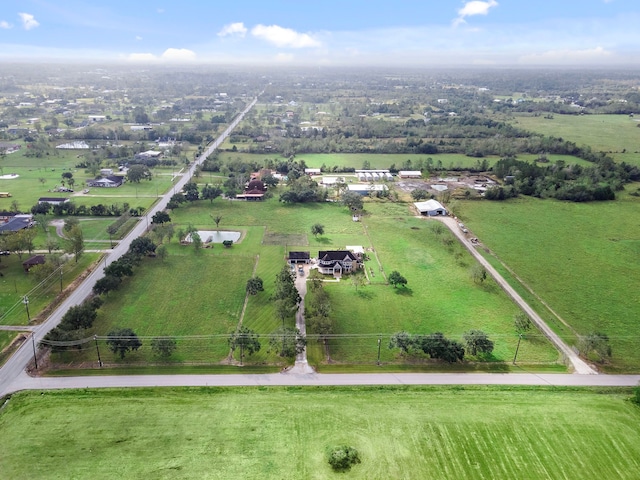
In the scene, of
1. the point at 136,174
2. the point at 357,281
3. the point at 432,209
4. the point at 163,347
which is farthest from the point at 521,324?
the point at 136,174

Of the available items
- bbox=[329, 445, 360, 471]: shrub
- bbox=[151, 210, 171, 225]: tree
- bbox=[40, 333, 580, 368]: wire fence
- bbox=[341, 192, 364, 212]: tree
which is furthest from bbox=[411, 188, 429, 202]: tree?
bbox=[329, 445, 360, 471]: shrub

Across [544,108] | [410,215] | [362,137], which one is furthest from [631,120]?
[410,215]

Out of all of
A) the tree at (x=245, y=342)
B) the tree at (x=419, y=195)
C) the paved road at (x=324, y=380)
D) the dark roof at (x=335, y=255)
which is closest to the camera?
the paved road at (x=324, y=380)

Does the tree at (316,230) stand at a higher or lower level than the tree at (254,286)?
lower

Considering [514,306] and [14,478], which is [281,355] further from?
[514,306]

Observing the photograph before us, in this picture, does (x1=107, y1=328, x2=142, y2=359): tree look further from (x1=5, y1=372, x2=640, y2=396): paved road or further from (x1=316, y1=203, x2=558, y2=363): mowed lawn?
(x1=316, y1=203, x2=558, y2=363): mowed lawn

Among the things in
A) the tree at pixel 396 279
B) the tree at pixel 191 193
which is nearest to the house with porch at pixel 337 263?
the tree at pixel 396 279

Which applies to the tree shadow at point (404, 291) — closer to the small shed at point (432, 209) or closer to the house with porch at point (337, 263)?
the house with porch at point (337, 263)
